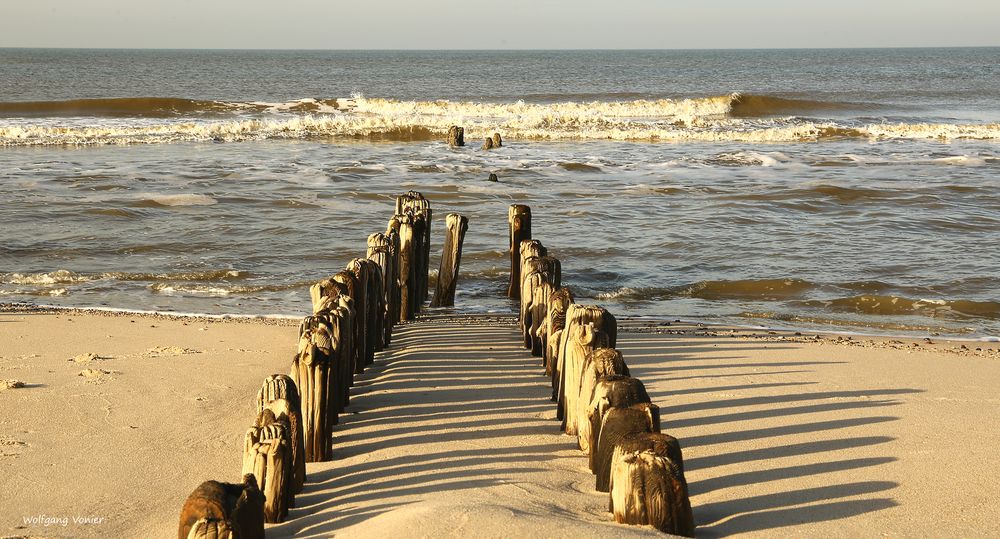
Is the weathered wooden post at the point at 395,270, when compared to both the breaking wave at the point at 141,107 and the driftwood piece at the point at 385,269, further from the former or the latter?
the breaking wave at the point at 141,107

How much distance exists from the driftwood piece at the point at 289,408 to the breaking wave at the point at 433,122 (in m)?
24.9

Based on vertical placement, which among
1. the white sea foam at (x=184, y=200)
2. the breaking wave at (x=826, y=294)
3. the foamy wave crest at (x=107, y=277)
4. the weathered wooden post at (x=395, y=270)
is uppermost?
the weathered wooden post at (x=395, y=270)

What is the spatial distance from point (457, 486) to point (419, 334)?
3.98 metres

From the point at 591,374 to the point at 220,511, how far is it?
2136 millimetres

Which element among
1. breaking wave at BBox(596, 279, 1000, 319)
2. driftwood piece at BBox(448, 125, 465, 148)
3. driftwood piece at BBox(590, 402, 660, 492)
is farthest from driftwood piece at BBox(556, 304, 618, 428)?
driftwood piece at BBox(448, 125, 465, 148)

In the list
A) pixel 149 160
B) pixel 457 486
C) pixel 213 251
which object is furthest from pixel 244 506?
pixel 149 160

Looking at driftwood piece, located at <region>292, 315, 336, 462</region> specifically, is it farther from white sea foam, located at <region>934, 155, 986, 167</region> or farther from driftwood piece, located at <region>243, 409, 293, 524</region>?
white sea foam, located at <region>934, 155, 986, 167</region>

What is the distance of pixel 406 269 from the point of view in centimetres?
910

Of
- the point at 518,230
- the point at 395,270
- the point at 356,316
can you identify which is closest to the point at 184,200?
the point at 518,230

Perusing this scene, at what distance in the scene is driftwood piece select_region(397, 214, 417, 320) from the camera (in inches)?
357

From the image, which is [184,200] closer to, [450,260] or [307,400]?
[450,260]

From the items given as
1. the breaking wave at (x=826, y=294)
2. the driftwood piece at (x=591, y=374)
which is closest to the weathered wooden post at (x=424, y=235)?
the breaking wave at (x=826, y=294)

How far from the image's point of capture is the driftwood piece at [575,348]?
5.19 m

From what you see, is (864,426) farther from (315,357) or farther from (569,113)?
(569,113)
